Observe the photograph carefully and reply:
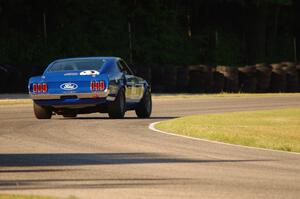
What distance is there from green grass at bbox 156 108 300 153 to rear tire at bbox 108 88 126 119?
1.28 meters

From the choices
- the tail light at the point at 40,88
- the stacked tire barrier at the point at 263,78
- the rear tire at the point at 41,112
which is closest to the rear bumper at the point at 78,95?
the tail light at the point at 40,88

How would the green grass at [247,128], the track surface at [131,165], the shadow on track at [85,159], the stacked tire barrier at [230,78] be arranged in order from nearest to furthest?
the track surface at [131,165]
the shadow on track at [85,159]
the green grass at [247,128]
the stacked tire barrier at [230,78]

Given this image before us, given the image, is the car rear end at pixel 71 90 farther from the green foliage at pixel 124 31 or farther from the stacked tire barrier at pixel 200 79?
the stacked tire barrier at pixel 200 79

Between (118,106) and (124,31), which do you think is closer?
(118,106)

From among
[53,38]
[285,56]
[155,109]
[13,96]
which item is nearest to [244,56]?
[285,56]

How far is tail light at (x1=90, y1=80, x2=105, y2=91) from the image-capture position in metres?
21.5

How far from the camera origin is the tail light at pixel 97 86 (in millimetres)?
21484

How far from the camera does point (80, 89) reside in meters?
21.5

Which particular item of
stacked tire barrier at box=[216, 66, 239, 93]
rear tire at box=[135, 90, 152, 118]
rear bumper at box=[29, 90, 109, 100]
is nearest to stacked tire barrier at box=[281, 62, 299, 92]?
stacked tire barrier at box=[216, 66, 239, 93]

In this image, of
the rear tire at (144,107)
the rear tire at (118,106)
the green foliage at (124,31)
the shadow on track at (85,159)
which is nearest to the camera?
the shadow on track at (85,159)

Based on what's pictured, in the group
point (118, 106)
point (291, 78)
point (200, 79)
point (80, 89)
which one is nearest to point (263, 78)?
point (291, 78)

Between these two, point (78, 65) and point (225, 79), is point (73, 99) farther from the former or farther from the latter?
point (225, 79)

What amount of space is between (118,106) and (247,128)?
370cm

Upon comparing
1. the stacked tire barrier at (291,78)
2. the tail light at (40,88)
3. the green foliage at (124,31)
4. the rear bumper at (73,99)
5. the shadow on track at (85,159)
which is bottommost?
the stacked tire barrier at (291,78)
